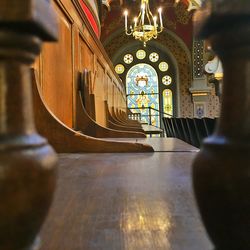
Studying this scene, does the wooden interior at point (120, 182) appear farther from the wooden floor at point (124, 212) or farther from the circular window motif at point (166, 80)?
the circular window motif at point (166, 80)

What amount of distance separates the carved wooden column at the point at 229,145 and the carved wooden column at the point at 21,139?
0.36 feet

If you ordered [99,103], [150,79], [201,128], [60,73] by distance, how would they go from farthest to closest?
1. [150,79]
2. [201,128]
3. [99,103]
4. [60,73]

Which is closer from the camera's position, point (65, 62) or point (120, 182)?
point (120, 182)

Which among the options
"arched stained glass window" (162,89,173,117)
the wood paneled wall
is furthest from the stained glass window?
the wood paneled wall

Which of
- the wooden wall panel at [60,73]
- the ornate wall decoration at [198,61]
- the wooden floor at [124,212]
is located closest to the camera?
the wooden floor at [124,212]

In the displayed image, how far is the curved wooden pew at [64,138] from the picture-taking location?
114 centimetres

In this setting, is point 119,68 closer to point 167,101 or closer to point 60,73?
point 167,101

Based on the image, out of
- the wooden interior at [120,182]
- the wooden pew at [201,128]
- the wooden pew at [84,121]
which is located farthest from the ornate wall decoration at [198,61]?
the wooden interior at [120,182]

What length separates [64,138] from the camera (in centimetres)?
130

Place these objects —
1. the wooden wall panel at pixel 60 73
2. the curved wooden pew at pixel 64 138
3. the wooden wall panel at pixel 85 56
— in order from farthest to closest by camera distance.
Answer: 1. the wooden wall panel at pixel 85 56
2. the wooden wall panel at pixel 60 73
3. the curved wooden pew at pixel 64 138

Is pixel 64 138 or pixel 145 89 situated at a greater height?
pixel 145 89

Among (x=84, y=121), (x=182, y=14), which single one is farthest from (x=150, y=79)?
(x=84, y=121)

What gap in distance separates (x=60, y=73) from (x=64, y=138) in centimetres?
48

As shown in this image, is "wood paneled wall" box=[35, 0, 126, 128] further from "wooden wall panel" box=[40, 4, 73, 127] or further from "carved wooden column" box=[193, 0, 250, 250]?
"carved wooden column" box=[193, 0, 250, 250]
